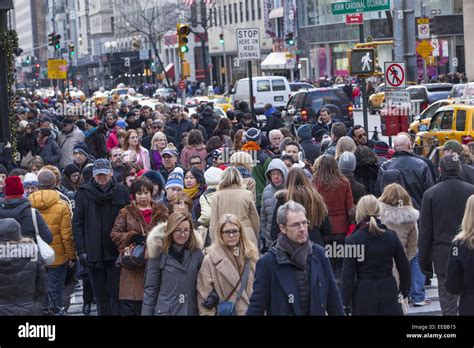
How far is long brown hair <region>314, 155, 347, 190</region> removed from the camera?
1290cm

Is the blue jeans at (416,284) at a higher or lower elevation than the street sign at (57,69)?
lower

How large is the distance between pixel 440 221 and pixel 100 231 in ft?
11.3

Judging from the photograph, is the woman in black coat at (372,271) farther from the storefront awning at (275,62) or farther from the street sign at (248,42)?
the storefront awning at (275,62)

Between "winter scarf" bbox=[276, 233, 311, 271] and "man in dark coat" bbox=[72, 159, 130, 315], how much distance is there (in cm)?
430

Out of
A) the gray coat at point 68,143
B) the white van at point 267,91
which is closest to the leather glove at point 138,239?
the gray coat at point 68,143

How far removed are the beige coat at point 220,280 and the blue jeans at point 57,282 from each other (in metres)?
4.10

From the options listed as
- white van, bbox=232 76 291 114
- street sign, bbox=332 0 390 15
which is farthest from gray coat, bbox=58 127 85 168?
white van, bbox=232 76 291 114

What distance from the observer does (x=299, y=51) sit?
8519cm

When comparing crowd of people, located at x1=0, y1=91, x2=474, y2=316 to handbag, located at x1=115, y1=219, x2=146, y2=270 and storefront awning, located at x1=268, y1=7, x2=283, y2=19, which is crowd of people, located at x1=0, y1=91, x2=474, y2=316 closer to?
handbag, located at x1=115, y1=219, x2=146, y2=270

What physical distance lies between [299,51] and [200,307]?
76.2 m

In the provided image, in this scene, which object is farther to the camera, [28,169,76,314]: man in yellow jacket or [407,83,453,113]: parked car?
[407,83,453,113]: parked car

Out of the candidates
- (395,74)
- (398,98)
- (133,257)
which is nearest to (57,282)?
(133,257)

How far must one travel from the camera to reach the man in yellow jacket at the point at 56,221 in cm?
1323

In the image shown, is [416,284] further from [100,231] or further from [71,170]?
[71,170]
